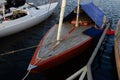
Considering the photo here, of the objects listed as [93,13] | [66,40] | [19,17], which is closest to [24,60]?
A: [66,40]

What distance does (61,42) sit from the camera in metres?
15.5

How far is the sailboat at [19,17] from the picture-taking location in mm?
19591

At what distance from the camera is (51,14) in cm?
2705

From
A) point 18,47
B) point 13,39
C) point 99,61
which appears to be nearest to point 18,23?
point 13,39

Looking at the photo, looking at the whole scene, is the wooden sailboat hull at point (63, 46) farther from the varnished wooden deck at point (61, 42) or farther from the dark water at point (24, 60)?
the dark water at point (24, 60)

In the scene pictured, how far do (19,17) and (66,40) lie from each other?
7.43 metres

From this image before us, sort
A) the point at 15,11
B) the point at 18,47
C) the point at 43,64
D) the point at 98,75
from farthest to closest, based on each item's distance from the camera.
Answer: the point at 15,11 → the point at 18,47 → the point at 98,75 → the point at 43,64

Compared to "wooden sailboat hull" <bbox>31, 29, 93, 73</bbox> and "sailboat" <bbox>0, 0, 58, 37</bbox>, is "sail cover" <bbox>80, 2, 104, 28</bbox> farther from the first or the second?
"sailboat" <bbox>0, 0, 58, 37</bbox>

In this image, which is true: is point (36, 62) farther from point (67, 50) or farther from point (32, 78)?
point (67, 50)

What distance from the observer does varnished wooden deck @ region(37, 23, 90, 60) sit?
14125 mm

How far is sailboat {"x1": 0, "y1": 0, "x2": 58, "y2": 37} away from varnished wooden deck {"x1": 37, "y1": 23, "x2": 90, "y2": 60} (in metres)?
4.09

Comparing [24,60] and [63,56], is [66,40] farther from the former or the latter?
[24,60]

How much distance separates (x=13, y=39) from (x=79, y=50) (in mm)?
6765

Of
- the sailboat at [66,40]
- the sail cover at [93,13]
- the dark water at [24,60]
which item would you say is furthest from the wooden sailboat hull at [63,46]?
the sail cover at [93,13]
